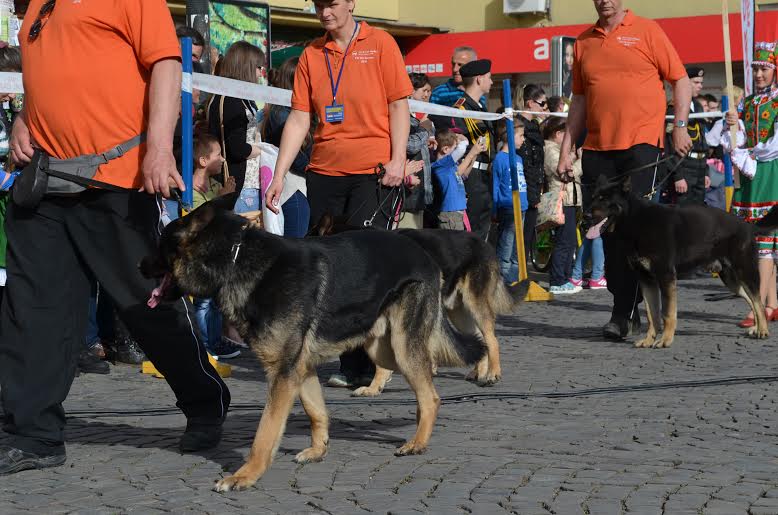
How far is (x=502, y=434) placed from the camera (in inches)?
220

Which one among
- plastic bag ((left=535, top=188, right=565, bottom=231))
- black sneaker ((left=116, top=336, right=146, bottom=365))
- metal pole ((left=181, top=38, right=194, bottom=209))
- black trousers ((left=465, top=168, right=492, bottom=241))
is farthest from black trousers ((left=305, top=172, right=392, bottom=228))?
plastic bag ((left=535, top=188, right=565, bottom=231))

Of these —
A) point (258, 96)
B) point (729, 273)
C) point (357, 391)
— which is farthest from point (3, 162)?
point (729, 273)

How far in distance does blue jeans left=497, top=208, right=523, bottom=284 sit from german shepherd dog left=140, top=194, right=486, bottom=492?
7.72 m

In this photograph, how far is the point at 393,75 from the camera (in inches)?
268

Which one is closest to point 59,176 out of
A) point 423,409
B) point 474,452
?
point 423,409

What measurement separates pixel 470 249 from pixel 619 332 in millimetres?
2398

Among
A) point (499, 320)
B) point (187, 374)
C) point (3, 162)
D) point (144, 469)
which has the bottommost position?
point (499, 320)

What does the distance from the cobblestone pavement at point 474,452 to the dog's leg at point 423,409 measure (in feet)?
0.25

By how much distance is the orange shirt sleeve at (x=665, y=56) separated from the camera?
8.86 metres

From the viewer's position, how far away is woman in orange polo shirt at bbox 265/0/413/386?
22.3ft

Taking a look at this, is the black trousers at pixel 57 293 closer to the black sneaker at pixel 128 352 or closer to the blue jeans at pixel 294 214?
the black sneaker at pixel 128 352

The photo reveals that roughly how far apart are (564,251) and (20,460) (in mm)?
8688

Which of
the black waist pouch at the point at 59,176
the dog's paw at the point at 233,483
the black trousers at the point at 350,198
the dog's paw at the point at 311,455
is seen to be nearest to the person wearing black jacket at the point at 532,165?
the black trousers at the point at 350,198

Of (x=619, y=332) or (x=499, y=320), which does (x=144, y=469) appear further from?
(x=499, y=320)
